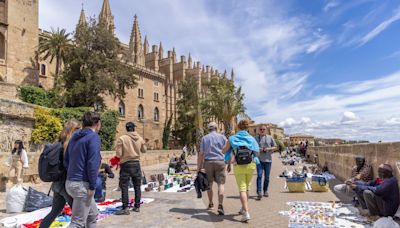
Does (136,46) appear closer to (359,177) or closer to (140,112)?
(140,112)

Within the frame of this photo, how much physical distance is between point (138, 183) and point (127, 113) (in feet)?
151

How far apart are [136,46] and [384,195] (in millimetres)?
62319

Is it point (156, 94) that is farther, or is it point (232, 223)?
point (156, 94)

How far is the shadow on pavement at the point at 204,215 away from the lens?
591cm

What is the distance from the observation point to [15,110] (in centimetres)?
1994

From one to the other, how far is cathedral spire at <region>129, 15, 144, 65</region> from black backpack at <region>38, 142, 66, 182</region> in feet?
192

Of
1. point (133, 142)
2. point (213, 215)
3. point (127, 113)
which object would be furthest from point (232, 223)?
point (127, 113)

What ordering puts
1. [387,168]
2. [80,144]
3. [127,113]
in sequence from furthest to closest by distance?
[127,113], [387,168], [80,144]

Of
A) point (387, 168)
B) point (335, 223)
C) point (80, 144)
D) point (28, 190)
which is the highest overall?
point (80, 144)

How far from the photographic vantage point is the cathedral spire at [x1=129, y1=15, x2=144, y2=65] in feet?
204

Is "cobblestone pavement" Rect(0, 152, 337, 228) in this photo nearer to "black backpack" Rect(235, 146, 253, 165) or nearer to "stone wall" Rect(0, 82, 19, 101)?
"black backpack" Rect(235, 146, 253, 165)

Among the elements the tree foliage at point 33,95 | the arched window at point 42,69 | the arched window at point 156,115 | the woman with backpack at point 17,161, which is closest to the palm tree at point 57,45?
the arched window at point 42,69

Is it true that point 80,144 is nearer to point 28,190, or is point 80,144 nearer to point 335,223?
point 28,190

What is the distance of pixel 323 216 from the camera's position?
19.8 ft
